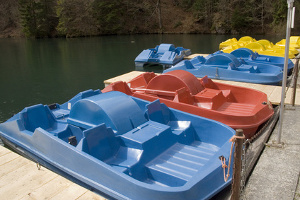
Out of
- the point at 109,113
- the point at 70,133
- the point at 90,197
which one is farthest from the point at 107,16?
A: the point at 90,197

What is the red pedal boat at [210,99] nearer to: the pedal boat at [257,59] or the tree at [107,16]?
the pedal boat at [257,59]

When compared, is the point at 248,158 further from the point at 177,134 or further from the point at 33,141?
the point at 33,141

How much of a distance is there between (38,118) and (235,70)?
6.27 m

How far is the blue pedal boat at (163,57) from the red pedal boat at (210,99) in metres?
7.06

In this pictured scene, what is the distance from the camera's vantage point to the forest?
31.4 m

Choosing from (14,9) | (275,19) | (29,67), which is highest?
(14,9)

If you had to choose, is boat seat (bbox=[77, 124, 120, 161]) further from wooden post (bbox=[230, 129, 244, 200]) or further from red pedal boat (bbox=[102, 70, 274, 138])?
red pedal boat (bbox=[102, 70, 274, 138])

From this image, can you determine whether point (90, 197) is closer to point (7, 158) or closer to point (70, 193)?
point (70, 193)

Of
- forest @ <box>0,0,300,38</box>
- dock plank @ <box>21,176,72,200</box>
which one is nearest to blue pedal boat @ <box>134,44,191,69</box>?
dock plank @ <box>21,176,72,200</box>

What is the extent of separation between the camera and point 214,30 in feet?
109

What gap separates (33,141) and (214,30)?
3089cm

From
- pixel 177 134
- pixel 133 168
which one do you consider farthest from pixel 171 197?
pixel 177 134

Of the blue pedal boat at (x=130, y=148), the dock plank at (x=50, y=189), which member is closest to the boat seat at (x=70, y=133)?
the blue pedal boat at (x=130, y=148)

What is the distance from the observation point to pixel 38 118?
5.41 m
